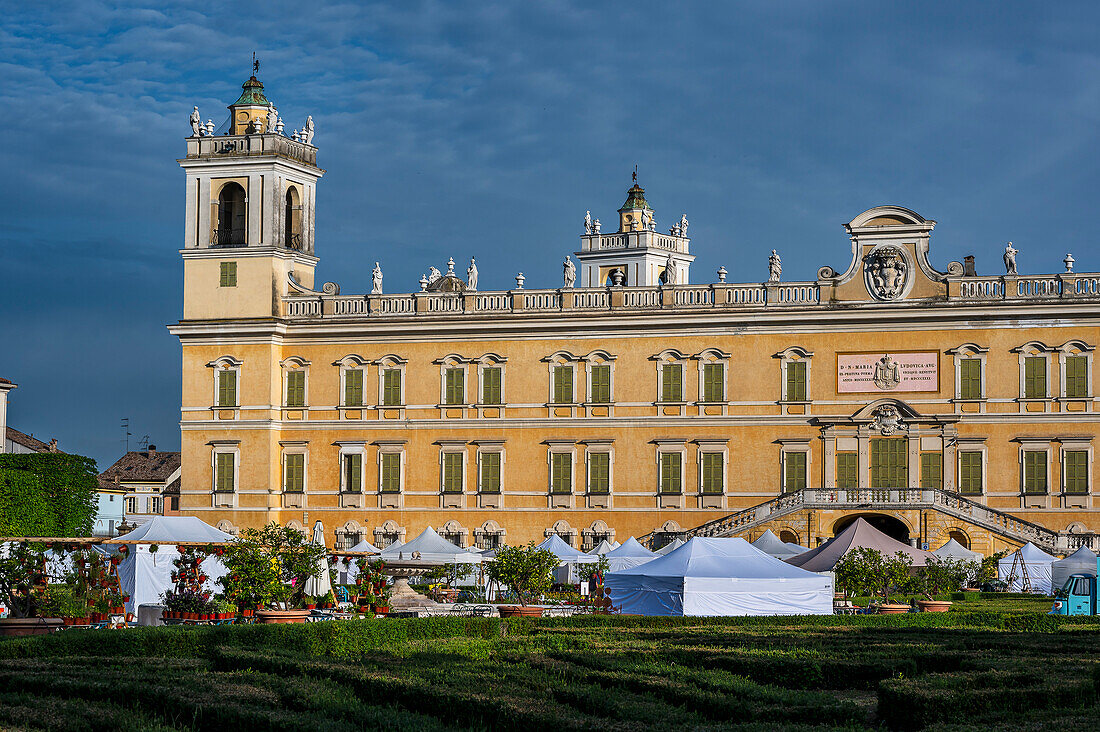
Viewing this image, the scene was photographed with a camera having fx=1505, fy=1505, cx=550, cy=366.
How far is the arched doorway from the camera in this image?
4625 centimetres

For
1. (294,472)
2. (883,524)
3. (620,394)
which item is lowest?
(883,524)

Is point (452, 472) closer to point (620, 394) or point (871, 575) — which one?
point (620, 394)

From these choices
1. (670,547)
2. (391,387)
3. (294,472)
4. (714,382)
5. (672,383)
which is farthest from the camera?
(294,472)

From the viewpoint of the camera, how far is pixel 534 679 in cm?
1661

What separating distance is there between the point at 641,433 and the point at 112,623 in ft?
84.1

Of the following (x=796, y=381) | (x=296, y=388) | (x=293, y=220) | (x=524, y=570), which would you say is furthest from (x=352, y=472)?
(x=524, y=570)

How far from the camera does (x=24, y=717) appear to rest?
13305 mm

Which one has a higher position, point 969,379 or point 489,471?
point 969,379

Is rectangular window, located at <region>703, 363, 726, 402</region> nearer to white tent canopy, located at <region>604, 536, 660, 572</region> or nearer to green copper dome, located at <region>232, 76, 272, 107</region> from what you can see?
white tent canopy, located at <region>604, 536, 660, 572</region>

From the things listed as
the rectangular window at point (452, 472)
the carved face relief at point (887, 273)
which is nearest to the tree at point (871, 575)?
the carved face relief at point (887, 273)

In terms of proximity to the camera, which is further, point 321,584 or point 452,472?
point 452,472

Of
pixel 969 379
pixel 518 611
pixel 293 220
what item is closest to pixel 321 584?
pixel 518 611

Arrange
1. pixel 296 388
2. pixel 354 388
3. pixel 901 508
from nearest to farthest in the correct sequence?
1. pixel 901 508
2. pixel 354 388
3. pixel 296 388

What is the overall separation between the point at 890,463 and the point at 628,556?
11365 mm
